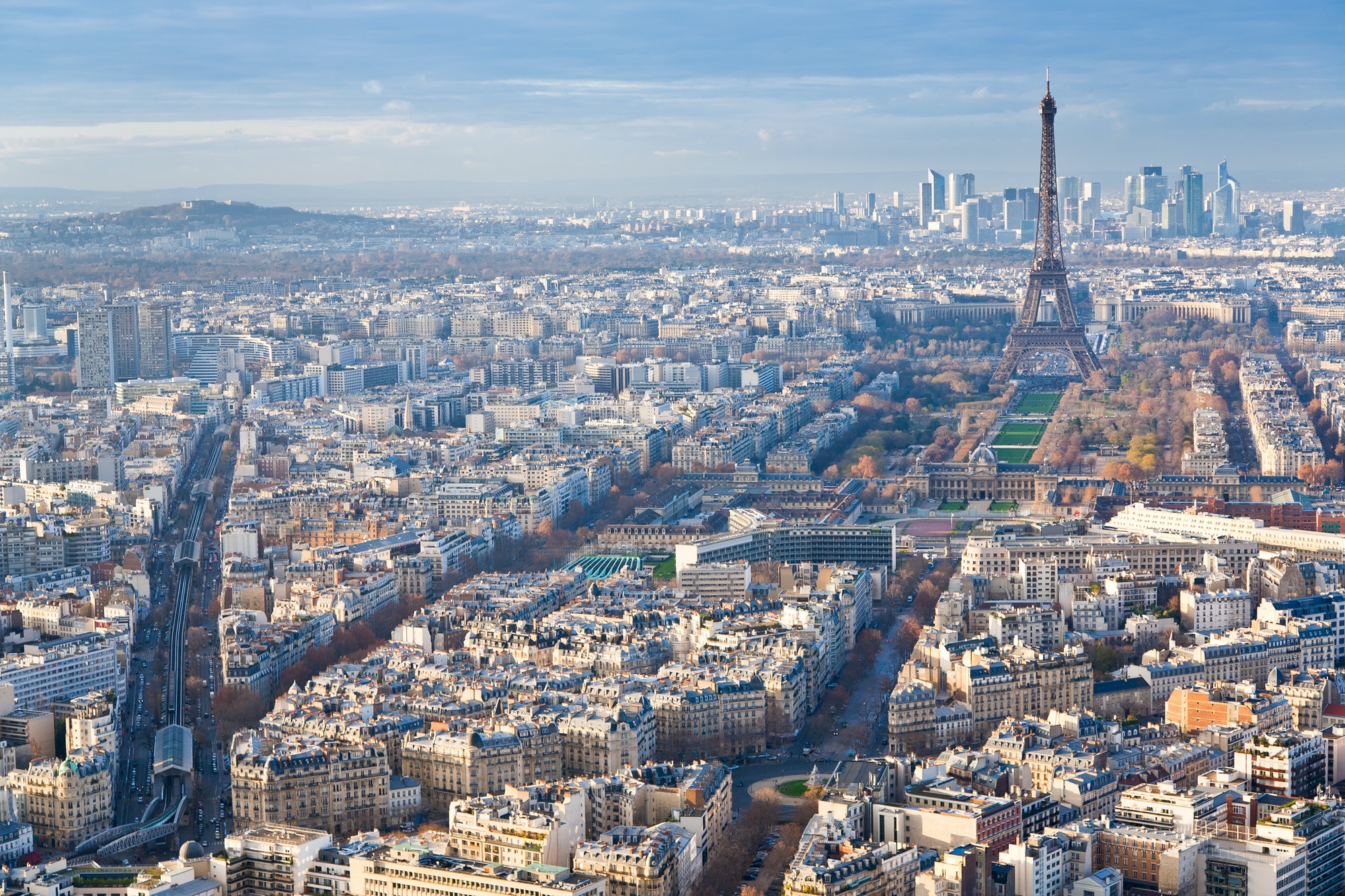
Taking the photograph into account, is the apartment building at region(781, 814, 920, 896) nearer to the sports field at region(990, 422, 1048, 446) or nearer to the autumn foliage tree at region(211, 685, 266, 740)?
the autumn foliage tree at region(211, 685, 266, 740)

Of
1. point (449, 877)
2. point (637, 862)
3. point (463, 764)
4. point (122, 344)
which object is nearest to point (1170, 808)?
point (637, 862)

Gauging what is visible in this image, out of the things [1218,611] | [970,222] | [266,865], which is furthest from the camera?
Result: [970,222]

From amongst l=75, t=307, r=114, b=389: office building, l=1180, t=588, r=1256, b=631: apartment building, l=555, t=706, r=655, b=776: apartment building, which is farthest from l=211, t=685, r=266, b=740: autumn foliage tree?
l=75, t=307, r=114, b=389: office building

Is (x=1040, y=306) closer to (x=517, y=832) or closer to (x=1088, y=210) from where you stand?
(x=517, y=832)

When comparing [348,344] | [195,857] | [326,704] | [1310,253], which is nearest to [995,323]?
[348,344]

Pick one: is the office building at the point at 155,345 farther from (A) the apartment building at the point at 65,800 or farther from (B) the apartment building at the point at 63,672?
(A) the apartment building at the point at 65,800

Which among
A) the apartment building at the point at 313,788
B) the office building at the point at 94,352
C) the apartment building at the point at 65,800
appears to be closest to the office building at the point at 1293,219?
the office building at the point at 94,352
